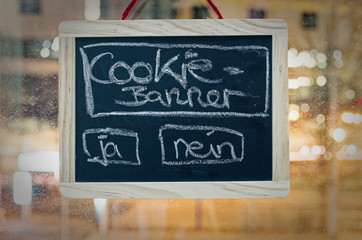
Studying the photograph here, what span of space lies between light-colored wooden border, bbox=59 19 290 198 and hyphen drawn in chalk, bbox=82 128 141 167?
73 millimetres

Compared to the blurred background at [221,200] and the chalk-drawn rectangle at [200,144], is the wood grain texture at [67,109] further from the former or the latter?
the chalk-drawn rectangle at [200,144]

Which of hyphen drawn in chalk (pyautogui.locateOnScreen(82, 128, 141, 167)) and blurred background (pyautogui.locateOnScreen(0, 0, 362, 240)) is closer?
hyphen drawn in chalk (pyautogui.locateOnScreen(82, 128, 141, 167))

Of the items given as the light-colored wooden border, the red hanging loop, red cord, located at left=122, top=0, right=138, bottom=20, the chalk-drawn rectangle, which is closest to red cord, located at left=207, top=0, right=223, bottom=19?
the red hanging loop

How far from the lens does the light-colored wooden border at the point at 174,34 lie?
177 cm

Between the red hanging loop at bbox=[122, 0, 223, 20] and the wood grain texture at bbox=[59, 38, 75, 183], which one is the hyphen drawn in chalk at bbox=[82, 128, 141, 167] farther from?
the red hanging loop at bbox=[122, 0, 223, 20]

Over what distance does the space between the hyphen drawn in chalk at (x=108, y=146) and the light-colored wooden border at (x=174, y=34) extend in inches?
2.9

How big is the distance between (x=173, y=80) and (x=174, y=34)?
0.20m

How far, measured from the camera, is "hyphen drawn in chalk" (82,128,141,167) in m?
1.80

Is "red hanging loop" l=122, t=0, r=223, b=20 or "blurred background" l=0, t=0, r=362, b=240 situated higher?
"red hanging loop" l=122, t=0, r=223, b=20

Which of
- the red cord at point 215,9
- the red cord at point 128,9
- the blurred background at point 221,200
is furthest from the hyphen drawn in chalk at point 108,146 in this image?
the red cord at point 215,9

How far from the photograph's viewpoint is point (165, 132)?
1802mm

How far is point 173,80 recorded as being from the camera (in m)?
1.81

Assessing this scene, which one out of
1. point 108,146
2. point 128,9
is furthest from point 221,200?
point 128,9

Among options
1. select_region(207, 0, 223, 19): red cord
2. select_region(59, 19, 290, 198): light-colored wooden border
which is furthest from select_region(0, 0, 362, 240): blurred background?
select_region(59, 19, 290, 198): light-colored wooden border
